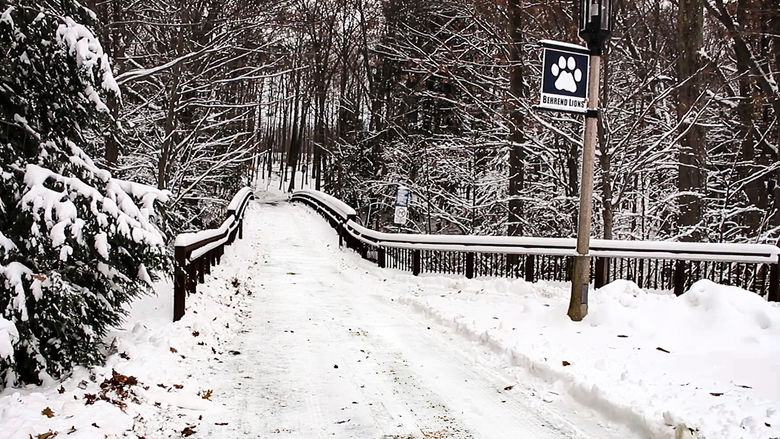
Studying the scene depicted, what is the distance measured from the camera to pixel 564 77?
7645mm

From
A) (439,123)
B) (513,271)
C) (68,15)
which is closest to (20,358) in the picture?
(68,15)

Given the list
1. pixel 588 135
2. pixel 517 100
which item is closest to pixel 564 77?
pixel 588 135

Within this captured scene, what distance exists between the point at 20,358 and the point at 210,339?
7.79ft

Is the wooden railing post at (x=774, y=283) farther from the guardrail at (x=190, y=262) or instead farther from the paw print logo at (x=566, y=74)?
the guardrail at (x=190, y=262)

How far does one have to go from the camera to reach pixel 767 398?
4.80m

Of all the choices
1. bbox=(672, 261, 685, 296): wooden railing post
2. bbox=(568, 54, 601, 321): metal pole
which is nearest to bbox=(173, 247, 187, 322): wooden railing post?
bbox=(568, 54, 601, 321): metal pole

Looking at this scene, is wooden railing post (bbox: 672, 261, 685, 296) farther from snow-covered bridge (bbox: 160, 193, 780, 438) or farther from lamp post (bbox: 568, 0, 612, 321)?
lamp post (bbox: 568, 0, 612, 321)

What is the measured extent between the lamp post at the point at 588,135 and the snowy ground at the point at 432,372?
0.28 m

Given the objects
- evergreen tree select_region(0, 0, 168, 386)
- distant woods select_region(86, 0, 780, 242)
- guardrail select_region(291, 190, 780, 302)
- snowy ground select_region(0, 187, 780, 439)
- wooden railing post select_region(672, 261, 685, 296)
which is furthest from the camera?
distant woods select_region(86, 0, 780, 242)

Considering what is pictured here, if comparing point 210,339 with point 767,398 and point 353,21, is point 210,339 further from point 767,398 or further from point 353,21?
point 353,21

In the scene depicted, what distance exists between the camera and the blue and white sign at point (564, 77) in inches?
296

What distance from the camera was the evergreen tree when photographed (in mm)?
4734

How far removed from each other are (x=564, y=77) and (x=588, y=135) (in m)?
0.83

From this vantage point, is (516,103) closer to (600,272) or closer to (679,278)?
(600,272)
